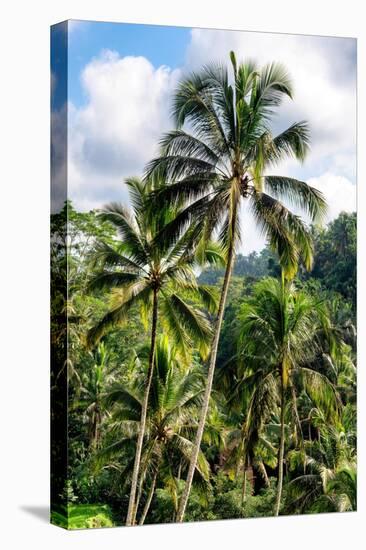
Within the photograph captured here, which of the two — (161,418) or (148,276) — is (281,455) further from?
(148,276)

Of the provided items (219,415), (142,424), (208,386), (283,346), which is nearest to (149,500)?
(142,424)

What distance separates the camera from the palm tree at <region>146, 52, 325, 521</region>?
16656 millimetres

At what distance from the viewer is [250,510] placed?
56.4 feet

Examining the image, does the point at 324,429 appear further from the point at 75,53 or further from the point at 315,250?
the point at 75,53

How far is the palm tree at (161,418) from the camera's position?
1656cm

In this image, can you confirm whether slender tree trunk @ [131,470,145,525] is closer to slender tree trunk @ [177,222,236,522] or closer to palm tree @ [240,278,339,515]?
slender tree trunk @ [177,222,236,522]

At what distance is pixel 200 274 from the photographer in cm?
1705

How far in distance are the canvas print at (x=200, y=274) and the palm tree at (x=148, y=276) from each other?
23mm

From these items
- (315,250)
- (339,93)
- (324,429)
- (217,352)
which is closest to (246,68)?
(339,93)

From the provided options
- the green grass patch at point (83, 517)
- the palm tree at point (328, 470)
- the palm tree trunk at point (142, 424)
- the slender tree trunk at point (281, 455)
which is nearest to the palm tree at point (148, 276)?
the palm tree trunk at point (142, 424)

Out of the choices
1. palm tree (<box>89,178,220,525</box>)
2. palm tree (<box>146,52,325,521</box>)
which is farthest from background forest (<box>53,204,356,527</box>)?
palm tree (<box>146,52,325,521</box>)

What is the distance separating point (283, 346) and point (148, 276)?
2.13 m

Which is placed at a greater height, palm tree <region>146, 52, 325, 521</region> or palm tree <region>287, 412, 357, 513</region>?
palm tree <region>146, 52, 325, 521</region>

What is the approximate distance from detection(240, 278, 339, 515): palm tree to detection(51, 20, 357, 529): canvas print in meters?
0.02
